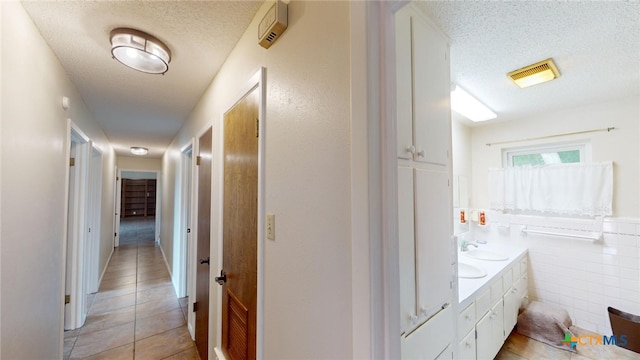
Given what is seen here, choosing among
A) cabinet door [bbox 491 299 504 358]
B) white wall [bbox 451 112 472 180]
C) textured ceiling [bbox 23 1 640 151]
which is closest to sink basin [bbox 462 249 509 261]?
cabinet door [bbox 491 299 504 358]

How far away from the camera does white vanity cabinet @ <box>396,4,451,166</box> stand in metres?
1.00

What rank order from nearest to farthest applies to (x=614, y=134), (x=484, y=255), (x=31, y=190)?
(x=31, y=190) → (x=614, y=134) → (x=484, y=255)

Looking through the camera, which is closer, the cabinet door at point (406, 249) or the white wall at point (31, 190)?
the cabinet door at point (406, 249)

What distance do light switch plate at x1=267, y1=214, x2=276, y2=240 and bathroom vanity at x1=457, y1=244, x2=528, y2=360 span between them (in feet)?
3.72

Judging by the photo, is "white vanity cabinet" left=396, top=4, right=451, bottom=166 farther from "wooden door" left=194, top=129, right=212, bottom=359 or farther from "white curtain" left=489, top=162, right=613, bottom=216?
"white curtain" left=489, top=162, right=613, bottom=216

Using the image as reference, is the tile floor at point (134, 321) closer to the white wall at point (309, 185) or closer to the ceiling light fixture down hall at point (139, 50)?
the white wall at point (309, 185)

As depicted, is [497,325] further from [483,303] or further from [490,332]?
[483,303]

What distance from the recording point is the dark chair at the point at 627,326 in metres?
2.01

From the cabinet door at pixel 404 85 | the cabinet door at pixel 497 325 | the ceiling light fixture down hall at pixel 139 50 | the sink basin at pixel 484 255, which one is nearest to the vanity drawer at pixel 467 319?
the cabinet door at pixel 497 325

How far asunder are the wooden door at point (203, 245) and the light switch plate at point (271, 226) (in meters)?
1.13

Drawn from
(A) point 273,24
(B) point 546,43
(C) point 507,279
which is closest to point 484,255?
(C) point 507,279

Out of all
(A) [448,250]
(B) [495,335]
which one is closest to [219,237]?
(A) [448,250]

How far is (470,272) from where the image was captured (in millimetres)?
1863

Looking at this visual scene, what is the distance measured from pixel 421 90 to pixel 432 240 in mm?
708
